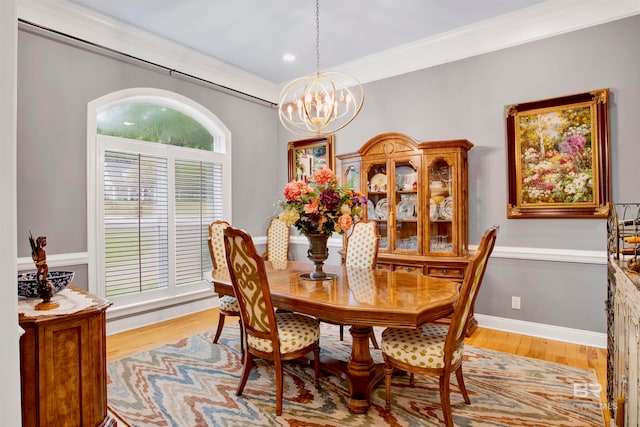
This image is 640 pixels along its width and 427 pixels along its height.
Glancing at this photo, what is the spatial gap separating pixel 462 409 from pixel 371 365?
0.57 m

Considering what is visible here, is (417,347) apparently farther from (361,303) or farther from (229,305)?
(229,305)

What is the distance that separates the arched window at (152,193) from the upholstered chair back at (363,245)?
196 centimetres

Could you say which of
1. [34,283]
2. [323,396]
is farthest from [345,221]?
[34,283]

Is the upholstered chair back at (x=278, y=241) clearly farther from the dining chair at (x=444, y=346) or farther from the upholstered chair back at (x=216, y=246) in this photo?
the dining chair at (x=444, y=346)

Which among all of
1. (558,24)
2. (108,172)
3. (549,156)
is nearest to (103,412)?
(108,172)

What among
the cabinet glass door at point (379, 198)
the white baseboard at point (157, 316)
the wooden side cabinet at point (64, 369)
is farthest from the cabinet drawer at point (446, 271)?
the wooden side cabinet at point (64, 369)

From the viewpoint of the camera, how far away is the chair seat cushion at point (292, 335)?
2.12 m

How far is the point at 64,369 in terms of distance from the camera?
5.34 ft

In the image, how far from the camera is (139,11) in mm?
3246

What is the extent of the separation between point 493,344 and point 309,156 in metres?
3.12

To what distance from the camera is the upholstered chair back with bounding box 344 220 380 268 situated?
10.3 feet

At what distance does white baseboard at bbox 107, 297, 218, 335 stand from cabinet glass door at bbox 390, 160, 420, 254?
7.19 ft

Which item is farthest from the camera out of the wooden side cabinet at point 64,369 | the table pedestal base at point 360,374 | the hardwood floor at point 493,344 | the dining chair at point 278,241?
the dining chair at point 278,241

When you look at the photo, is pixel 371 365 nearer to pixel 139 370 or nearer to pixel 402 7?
pixel 139 370
